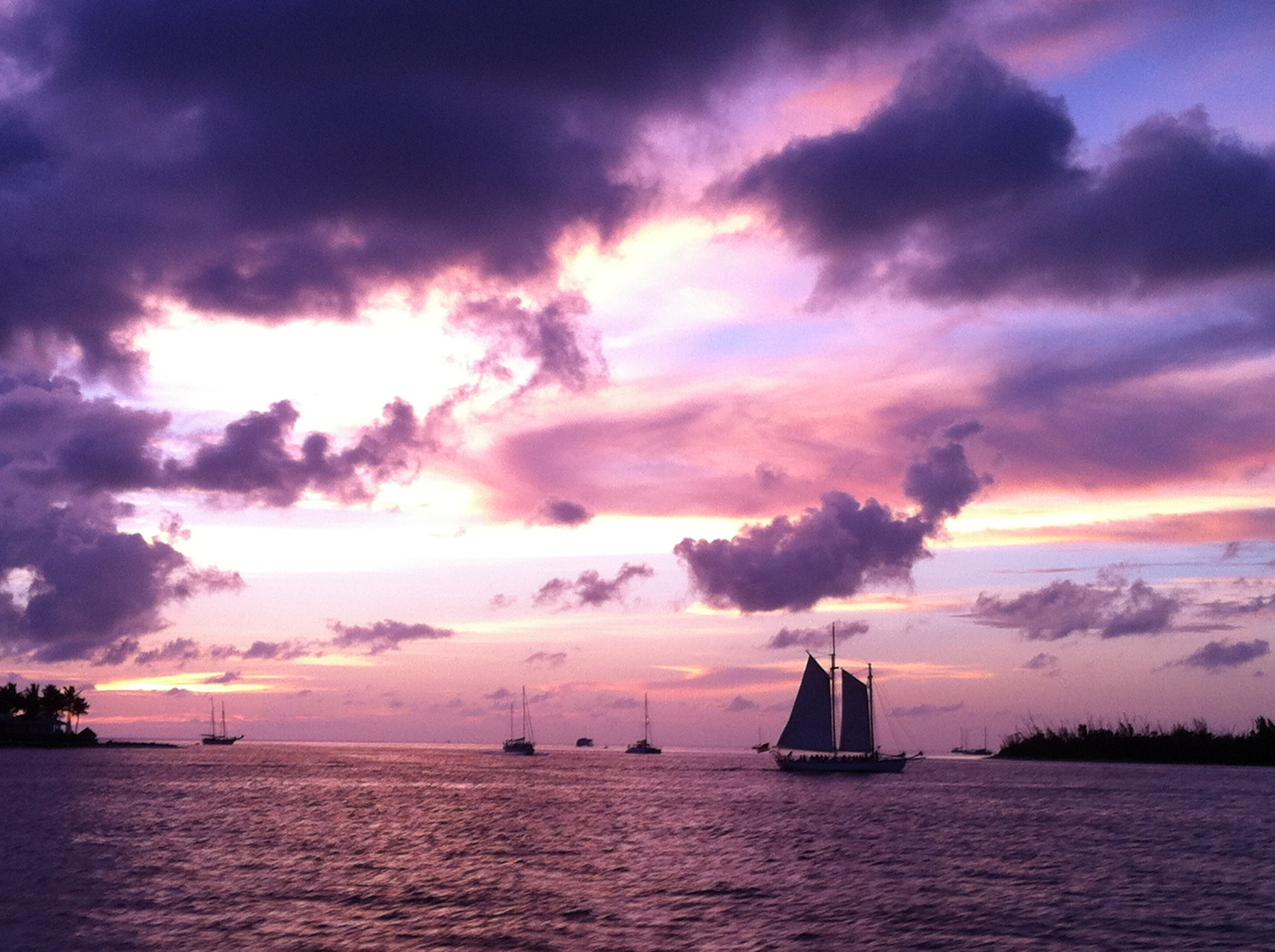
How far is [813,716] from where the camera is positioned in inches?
6993

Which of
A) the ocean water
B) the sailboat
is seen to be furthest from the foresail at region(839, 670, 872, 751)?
the ocean water

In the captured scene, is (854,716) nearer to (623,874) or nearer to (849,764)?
(849,764)

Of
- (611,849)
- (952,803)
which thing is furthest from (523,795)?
(611,849)

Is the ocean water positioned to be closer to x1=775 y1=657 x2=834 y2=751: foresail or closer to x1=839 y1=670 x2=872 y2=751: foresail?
x1=775 y1=657 x2=834 y2=751: foresail

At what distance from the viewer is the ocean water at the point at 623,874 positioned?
49.6m

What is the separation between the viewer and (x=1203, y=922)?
54.9 meters

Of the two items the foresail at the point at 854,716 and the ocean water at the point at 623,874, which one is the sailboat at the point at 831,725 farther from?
the ocean water at the point at 623,874

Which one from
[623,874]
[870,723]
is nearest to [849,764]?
[870,723]

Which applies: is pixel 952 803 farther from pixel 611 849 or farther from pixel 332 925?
pixel 332 925

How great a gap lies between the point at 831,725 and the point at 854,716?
6792mm

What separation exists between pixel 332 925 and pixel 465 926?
564 centimetres

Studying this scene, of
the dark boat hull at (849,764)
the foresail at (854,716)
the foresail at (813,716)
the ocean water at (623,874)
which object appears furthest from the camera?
the dark boat hull at (849,764)

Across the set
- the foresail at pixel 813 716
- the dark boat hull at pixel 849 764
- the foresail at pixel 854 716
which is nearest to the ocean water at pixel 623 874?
the foresail at pixel 813 716

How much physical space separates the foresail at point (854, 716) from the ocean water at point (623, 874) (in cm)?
4545
